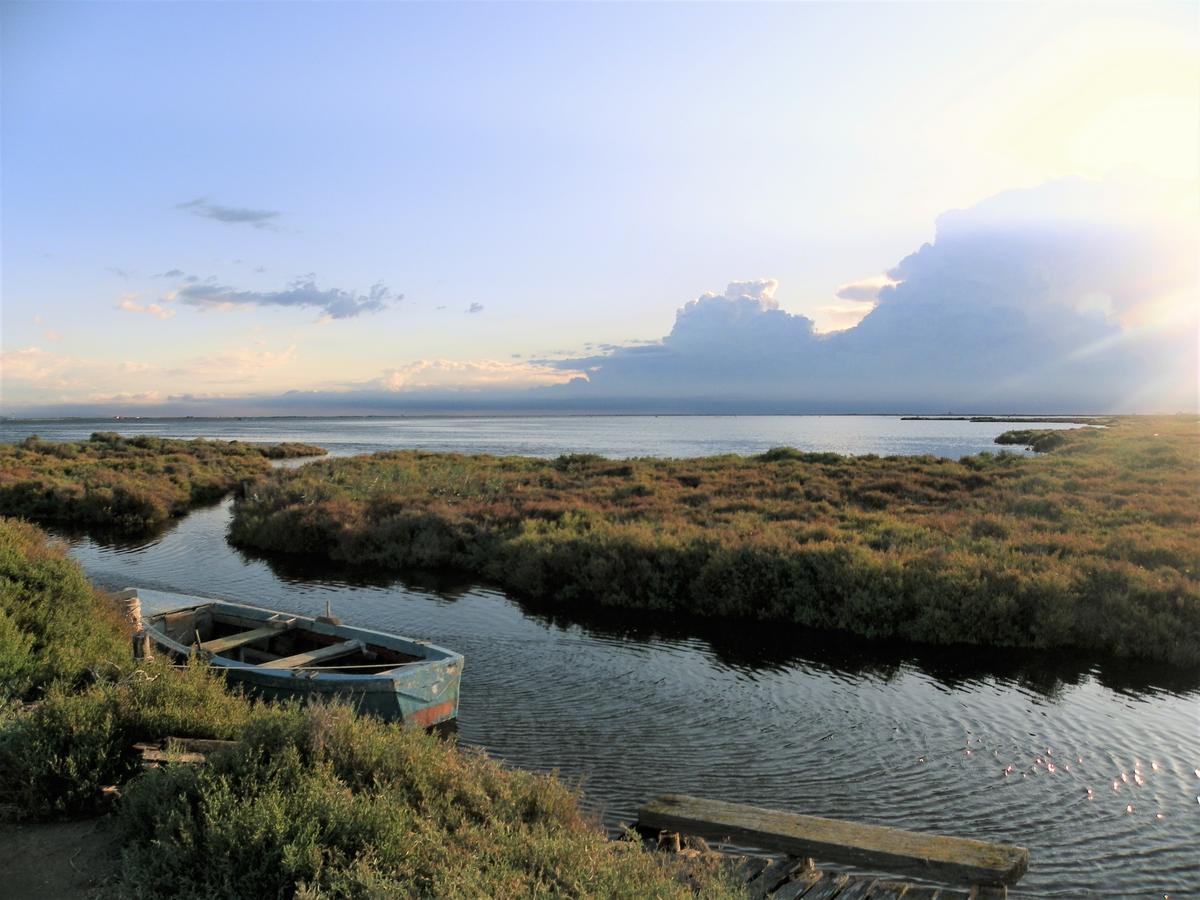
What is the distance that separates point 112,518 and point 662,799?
105 feet

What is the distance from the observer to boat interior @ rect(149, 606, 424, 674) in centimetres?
1154

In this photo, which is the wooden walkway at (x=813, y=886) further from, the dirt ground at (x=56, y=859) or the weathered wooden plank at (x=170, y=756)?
the dirt ground at (x=56, y=859)

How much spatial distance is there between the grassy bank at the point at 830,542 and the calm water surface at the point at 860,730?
1026mm

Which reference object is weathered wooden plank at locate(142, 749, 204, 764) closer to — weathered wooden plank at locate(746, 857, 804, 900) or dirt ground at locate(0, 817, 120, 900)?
dirt ground at locate(0, 817, 120, 900)

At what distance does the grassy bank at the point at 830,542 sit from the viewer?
15.4m

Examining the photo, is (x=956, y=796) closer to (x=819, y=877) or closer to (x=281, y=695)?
(x=819, y=877)

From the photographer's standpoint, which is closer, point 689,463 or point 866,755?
point 866,755

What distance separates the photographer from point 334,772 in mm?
5992

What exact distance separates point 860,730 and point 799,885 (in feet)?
17.4

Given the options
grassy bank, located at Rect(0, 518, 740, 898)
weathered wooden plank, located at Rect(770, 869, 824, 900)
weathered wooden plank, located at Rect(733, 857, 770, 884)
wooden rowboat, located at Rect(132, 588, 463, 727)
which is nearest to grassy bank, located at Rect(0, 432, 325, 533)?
wooden rowboat, located at Rect(132, 588, 463, 727)

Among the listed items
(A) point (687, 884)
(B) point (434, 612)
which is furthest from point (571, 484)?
(A) point (687, 884)

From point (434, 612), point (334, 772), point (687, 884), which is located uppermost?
point (334, 772)

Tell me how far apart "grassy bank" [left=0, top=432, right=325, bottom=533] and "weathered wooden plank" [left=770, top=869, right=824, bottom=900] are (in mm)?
31705

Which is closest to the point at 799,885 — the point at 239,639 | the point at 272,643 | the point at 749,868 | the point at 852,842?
the point at 749,868
